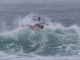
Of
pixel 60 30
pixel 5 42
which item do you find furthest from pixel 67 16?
pixel 5 42

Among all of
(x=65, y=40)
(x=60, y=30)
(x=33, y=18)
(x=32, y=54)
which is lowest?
(x=32, y=54)

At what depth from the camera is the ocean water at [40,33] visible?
1374 mm

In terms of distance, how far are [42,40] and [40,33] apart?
0.09m

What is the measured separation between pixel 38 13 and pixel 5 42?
52 cm

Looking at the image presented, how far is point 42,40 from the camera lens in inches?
55.1

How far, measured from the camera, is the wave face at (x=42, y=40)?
1.39m

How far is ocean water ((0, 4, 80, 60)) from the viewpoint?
4.51 feet

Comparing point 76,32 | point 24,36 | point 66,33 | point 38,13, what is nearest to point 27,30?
point 24,36

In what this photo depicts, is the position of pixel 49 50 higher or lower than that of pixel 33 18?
lower

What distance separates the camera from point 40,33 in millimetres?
1396

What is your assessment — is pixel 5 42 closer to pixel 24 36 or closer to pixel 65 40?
pixel 24 36

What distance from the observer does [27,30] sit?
1386mm

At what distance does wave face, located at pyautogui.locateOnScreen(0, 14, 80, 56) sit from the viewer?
139 cm

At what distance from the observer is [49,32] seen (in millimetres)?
1404
